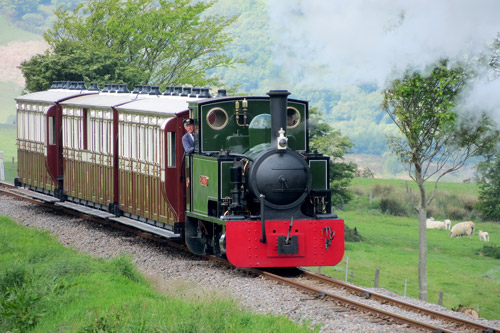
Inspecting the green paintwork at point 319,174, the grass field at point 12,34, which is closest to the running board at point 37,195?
the green paintwork at point 319,174

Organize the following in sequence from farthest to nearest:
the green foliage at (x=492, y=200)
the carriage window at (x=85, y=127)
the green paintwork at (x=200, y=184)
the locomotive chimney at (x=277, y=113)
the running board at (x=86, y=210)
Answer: the green foliage at (x=492, y=200) → the carriage window at (x=85, y=127) → the running board at (x=86, y=210) → the green paintwork at (x=200, y=184) → the locomotive chimney at (x=277, y=113)

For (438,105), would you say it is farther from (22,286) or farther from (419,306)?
(22,286)

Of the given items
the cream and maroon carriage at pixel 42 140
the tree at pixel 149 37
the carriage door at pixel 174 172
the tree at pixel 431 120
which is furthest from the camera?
the tree at pixel 149 37

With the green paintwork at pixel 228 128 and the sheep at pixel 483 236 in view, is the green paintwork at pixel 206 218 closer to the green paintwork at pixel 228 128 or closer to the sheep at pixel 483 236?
the green paintwork at pixel 228 128

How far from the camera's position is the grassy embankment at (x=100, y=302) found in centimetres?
876

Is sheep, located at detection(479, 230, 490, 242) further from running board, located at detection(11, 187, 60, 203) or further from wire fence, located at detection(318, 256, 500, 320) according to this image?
running board, located at detection(11, 187, 60, 203)

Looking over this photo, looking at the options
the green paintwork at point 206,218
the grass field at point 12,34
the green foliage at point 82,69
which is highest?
the grass field at point 12,34

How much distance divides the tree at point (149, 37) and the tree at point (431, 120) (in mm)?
17119

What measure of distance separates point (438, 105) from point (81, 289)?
8.94 m

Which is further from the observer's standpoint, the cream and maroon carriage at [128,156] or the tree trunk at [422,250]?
the tree trunk at [422,250]

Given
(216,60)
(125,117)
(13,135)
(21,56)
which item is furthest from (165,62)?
(21,56)

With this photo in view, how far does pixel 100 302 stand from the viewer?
33.8 feet

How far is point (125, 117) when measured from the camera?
16.8 m

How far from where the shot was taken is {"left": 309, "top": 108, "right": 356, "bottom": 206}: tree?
2708 cm
